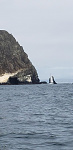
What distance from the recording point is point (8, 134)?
21.0m

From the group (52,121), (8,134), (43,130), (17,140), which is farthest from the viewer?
(52,121)

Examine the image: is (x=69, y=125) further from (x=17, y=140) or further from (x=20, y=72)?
(x=20, y=72)

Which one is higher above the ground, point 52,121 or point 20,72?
point 20,72

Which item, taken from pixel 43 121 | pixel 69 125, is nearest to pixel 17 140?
pixel 69 125

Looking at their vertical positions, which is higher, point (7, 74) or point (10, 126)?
point (7, 74)

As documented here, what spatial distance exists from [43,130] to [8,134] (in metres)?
3.06

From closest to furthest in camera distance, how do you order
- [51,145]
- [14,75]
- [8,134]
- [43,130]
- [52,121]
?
1. [51,145]
2. [8,134]
3. [43,130]
4. [52,121]
5. [14,75]

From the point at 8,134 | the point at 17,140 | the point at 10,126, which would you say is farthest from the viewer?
the point at 10,126

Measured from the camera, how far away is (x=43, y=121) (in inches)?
1082

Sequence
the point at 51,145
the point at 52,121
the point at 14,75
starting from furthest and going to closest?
the point at 14,75 < the point at 52,121 < the point at 51,145

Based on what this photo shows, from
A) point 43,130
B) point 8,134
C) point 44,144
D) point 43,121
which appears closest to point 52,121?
point 43,121

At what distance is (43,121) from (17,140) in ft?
28.3

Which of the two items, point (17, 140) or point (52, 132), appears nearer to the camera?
point (17, 140)

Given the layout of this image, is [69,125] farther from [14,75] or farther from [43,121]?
[14,75]
